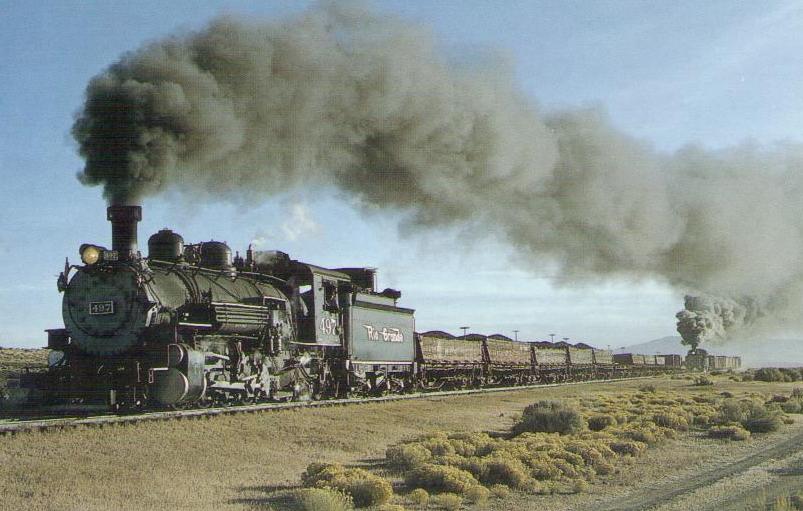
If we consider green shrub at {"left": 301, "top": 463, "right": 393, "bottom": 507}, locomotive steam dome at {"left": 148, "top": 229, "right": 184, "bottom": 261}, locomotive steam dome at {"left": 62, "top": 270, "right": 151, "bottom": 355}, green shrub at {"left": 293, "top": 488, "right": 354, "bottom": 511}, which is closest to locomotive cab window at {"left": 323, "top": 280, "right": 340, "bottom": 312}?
locomotive steam dome at {"left": 148, "top": 229, "right": 184, "bottom": 261}

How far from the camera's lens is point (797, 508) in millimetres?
9789

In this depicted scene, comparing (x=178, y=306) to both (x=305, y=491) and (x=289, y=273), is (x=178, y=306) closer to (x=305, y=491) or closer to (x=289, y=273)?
(x=289, y=273)

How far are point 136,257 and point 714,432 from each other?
13616 millimetres

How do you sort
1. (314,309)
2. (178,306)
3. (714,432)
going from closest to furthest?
(178,306) < (714,432) < (314,309)

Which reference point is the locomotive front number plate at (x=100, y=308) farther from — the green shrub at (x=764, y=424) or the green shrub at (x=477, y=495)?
the green shrub at (x=764, y=424)

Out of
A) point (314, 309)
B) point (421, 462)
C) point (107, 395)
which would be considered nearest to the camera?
point (421, 462)

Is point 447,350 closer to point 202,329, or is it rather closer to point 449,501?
point 202,329

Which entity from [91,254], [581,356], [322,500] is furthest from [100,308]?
[581,356]

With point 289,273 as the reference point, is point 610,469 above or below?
below

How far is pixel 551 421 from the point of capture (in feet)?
57.3

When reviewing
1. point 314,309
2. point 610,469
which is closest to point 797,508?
point 610,469

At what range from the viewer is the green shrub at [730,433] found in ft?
57.2

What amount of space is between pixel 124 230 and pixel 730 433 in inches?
558

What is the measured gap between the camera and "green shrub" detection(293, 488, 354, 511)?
353 inches
